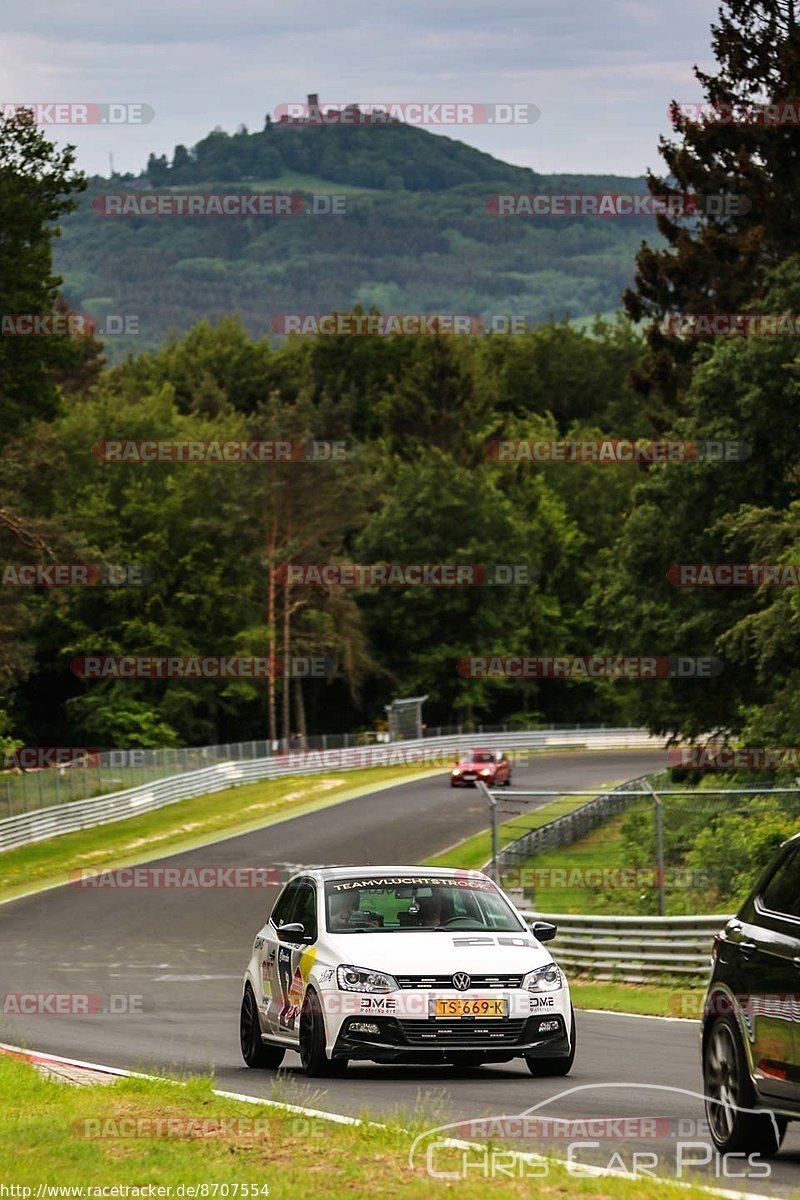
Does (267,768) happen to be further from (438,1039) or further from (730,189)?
(438,1039)

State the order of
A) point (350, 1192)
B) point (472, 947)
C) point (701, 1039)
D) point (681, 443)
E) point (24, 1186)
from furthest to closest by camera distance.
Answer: point (681, 443)
point (472, 947)
point (701, 1039)
point (24, 1186)
point (350, 1192)

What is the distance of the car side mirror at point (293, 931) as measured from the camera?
1403 cm

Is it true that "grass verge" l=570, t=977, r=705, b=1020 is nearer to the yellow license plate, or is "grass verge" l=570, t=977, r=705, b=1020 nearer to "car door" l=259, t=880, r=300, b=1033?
"car door" l=259, t=880, r=300, b=1033

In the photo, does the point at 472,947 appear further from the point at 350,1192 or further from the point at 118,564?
the point at 118,564

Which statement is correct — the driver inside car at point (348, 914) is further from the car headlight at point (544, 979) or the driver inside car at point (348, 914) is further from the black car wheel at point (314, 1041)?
the car headlight at point (544, 979)

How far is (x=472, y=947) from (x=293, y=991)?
1.37 meters

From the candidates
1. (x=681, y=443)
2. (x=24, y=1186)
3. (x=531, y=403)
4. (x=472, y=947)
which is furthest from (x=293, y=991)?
(x=531, y=403)

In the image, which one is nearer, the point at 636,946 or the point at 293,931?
the point at 293,931

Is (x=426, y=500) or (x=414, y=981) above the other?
(x=414, y=981)

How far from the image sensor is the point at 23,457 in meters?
74.1

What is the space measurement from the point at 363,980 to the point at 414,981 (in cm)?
35

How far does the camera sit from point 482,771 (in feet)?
214

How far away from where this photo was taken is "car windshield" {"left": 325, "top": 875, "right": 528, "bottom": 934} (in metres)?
14.0

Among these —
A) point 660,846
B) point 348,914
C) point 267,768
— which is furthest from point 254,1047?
point 267,768
